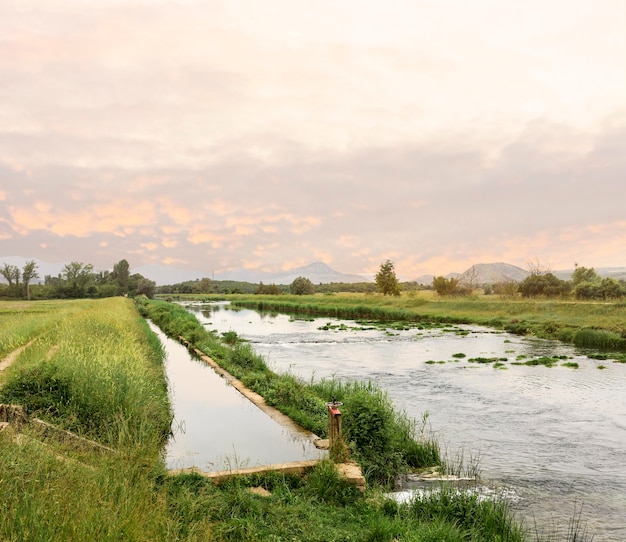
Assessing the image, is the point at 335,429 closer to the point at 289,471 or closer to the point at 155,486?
the point at 289,471

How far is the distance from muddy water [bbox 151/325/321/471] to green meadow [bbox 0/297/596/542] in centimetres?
63

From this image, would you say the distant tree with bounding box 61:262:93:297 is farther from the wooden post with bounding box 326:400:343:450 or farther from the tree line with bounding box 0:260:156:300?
the wooden post with bounding box 326:400:343:450

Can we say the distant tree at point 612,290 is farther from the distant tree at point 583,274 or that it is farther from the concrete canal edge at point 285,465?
the concrete canal edge at point 285,465

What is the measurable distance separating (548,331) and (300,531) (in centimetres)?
3033

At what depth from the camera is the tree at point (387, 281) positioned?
73.2m

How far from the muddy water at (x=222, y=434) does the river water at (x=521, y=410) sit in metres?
A: 3.30

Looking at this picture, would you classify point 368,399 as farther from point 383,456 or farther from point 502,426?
point 502,426

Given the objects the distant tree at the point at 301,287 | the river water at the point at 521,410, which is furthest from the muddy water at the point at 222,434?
the distant tree at the point at 301,287

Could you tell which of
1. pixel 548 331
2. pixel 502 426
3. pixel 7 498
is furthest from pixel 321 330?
pixel 7 498

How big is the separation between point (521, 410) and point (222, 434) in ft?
27.8

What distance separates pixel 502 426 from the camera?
12.6 m

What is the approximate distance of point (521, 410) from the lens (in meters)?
14.2

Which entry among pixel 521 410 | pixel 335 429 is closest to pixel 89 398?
pixel 335 429

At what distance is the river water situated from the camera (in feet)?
27.2
